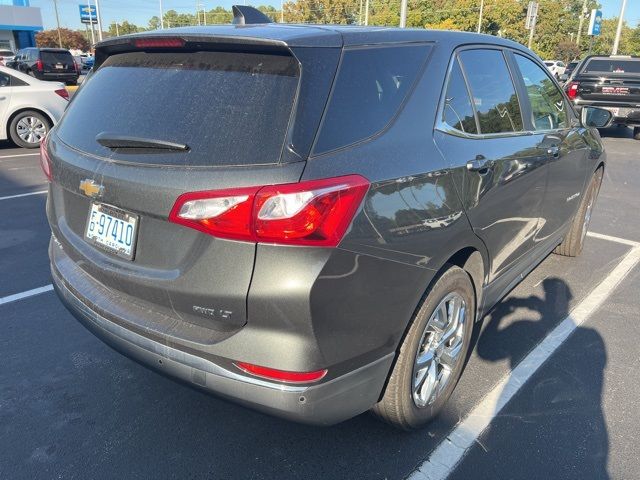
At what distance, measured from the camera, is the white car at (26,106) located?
9.91 meters

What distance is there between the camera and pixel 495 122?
2.99 metres

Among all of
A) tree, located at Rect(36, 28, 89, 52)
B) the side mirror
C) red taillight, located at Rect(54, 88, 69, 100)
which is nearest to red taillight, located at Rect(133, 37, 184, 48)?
the side mirror

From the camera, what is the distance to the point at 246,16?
2.89 m

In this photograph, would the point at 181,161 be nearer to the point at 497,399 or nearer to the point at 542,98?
the point at 497,399

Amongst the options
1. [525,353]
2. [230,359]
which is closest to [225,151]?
[230,359]

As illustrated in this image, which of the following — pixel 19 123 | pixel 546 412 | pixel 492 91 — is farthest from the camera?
pixel 19 123

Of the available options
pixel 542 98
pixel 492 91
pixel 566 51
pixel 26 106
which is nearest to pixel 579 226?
pixel 542 98

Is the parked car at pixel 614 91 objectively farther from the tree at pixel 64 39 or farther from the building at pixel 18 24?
the tree at pixel 64 39

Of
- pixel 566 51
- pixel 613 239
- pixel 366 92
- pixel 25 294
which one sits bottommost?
pixel 613 239

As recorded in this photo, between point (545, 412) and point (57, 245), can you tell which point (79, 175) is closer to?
point (57, 245)

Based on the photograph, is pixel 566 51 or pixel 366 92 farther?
pixel 566 51

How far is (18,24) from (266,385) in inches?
2373

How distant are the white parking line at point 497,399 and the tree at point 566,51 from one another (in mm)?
70223

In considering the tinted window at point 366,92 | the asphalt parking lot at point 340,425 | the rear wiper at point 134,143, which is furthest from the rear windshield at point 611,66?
the rear wiper at point 134,143
